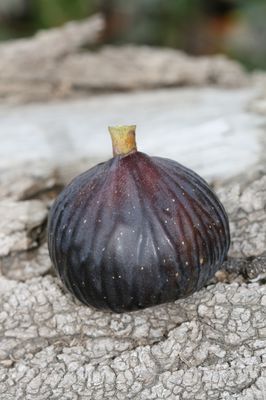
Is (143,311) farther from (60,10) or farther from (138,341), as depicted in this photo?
(60,10)

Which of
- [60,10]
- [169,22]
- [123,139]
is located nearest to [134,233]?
[123,139]

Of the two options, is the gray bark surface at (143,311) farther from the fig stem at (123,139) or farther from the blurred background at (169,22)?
the blurred background at (169,22)

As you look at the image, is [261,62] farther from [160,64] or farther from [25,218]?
[25,218]

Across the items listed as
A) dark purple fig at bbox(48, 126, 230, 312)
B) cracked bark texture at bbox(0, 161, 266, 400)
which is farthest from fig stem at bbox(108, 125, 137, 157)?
cracked bark texture at bbox(0, 161, 266, 400)

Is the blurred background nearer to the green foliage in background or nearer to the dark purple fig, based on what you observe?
the green foliage in background

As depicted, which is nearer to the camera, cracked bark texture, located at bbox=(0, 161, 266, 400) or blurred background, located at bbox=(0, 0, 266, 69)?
cracked bark texture, located at bbox=(0, 161, 266, 400)

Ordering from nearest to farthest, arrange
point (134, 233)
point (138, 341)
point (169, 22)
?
point (134, 233)
point (138, 341)
point (169, 22)

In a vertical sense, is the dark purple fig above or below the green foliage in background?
below
